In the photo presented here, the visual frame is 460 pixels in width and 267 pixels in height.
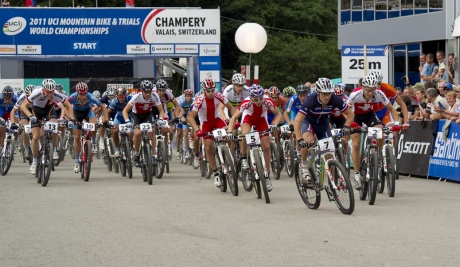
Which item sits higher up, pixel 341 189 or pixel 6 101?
pixel 6 101

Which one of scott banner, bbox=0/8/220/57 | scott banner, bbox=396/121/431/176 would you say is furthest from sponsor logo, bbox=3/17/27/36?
scott banner, bbox=396/121/431/176

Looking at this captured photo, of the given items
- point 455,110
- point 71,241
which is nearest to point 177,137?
point 455,110

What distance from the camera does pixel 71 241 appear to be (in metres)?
10.7

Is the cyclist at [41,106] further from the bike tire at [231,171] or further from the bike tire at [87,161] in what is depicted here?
the bike tire at [231,171]

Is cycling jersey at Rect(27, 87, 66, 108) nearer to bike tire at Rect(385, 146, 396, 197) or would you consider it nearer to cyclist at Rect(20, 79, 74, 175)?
cyclist at Rect(20, 79, 74, 175)

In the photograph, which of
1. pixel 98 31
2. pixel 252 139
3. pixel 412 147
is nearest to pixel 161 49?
pixel 98 31

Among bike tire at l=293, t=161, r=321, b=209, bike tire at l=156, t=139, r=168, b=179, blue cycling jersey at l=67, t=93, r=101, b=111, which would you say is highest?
blue cycling jersey at l=67, t=93, r=101, b=111

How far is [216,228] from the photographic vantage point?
11.7m

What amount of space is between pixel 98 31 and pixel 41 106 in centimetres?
1755

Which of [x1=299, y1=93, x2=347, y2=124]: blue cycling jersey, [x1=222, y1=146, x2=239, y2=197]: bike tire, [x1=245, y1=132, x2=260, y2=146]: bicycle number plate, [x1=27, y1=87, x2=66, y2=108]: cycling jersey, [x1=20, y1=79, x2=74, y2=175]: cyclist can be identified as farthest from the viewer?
[x1=27, y1=87, x2=66, y2=108]: cycling jersey

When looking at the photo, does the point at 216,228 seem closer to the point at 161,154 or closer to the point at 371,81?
the point at 371,81

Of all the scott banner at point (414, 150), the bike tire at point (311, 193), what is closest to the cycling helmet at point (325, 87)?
the bike tire at point (311, 193)

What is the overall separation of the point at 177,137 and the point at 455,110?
30.7 ft

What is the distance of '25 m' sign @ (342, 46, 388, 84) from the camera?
83.4 feet
